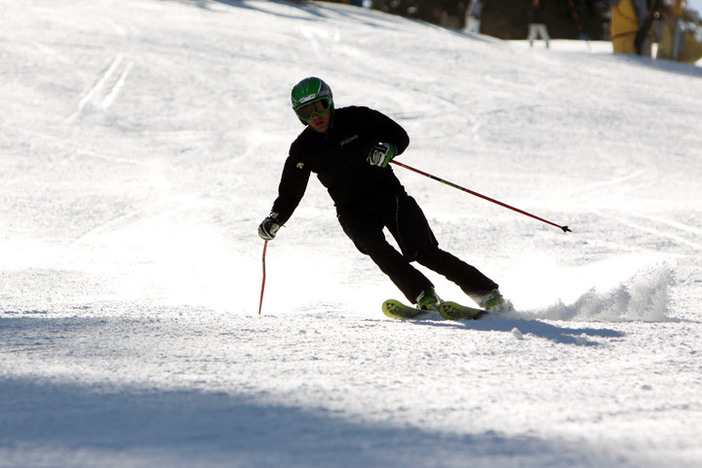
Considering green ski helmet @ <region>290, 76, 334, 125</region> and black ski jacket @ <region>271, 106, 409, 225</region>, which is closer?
green ski helmet @ <region>290, 76, 334, 125</region>

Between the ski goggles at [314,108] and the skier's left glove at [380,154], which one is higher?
the ski goggles at [314,108]

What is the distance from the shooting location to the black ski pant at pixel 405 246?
16.5 ft

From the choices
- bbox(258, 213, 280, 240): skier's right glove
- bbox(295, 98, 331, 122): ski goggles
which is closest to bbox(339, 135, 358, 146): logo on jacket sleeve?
bbox(295, 98, 331, 122): ski goggles

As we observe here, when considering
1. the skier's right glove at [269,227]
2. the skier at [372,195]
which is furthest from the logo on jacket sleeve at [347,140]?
the skier's right glove at [269,227]

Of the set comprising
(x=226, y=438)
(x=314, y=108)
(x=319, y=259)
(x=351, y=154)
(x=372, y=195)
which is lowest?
(x=319, y=259)

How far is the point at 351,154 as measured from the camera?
507cm

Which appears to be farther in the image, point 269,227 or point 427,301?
point 269,227

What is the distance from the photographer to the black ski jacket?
5086mm

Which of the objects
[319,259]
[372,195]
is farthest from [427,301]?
[319,259]

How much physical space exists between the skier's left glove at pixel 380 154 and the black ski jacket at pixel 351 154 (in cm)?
16

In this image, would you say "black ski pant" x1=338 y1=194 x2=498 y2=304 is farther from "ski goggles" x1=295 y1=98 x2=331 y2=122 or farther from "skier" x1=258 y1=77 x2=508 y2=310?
"ski goggles" x1=295 y1=98 x2=331 y2=122

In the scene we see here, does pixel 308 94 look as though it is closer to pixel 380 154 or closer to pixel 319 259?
pixel 380 154

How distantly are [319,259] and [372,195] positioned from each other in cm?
267

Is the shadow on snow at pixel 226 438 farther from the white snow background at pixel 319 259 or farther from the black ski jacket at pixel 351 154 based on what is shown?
the black ski jacket at pixel 351 154
